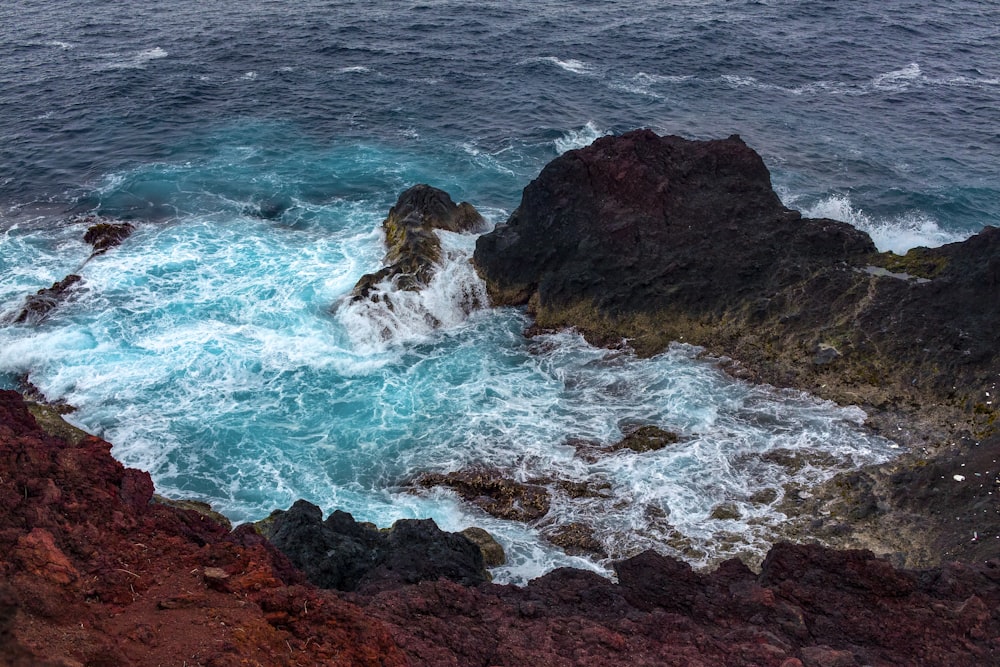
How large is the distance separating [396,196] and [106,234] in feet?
47.9

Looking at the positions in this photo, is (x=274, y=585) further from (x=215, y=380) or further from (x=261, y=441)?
(x=215, y=380)

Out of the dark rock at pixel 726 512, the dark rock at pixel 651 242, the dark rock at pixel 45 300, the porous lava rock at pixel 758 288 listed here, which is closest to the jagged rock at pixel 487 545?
the dark rock at pixel 726 512

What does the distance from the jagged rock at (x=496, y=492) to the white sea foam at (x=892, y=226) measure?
79.4 ft

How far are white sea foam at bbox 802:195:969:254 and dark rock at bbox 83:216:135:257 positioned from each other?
3431 cm

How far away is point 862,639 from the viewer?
15164mm

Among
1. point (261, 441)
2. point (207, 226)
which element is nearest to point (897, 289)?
point (261, 441)

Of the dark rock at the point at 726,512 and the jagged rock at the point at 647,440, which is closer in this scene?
the dark rock at the point at 726,512

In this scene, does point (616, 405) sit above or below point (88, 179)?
below

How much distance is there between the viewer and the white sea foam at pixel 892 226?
38.7m

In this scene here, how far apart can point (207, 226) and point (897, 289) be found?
31.6 meters

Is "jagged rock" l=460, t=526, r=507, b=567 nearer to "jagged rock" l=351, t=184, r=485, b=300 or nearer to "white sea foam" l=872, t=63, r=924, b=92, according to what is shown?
"jagged rock" l=351, t=184, r=485, b=300

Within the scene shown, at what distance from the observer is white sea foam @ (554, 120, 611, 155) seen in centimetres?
4794

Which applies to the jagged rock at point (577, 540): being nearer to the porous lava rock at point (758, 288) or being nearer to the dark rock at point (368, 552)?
the dark rock at point (368, 552)

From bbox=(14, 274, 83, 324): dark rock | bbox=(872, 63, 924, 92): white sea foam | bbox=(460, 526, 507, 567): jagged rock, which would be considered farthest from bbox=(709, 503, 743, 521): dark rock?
bbox=(872, 63, 924, 92): white sea foam
